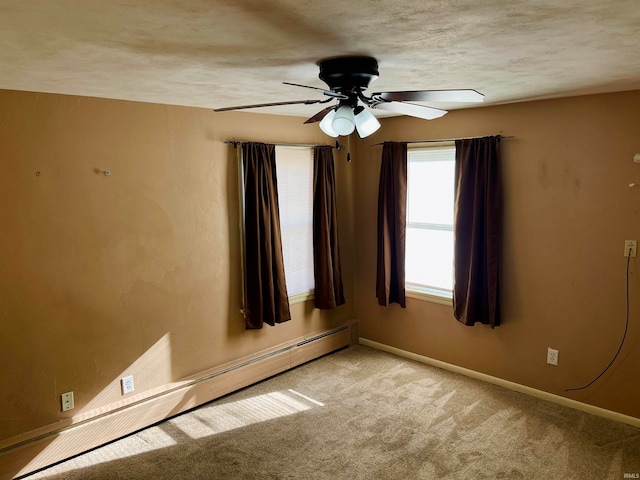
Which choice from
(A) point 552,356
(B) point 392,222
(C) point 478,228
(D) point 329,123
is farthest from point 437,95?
(A) point 552,356

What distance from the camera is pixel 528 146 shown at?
11.8ft

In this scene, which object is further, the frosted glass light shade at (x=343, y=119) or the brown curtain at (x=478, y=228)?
the brown curtain at (x=478, y=228)

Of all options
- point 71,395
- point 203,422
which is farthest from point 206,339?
point 71,395

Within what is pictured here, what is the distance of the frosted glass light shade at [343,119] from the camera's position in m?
2.15

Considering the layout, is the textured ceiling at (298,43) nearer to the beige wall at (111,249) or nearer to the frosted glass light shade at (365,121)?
the frosted glass light shade at (365,121)

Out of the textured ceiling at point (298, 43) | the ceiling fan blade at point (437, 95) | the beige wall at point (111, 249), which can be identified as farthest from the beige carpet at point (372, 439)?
the textured ceiling at point (298, 43)

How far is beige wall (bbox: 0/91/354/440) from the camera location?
284 cm

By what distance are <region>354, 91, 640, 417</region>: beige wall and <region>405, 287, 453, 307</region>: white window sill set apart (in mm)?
283

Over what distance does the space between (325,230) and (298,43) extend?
264cm

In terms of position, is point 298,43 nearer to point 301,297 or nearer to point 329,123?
point 329,123

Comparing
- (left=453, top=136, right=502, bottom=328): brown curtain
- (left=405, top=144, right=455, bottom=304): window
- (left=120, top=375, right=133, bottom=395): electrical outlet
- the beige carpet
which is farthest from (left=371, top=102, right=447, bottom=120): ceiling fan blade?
(left=120, top=375, right=133, bottom=395): electrical outlet

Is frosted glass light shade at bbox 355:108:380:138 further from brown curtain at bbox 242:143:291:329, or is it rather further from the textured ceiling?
brown curtain at bbox 242:143:291:329

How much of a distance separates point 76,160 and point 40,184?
264mm

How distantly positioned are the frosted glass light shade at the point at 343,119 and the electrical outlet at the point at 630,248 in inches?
89.4
